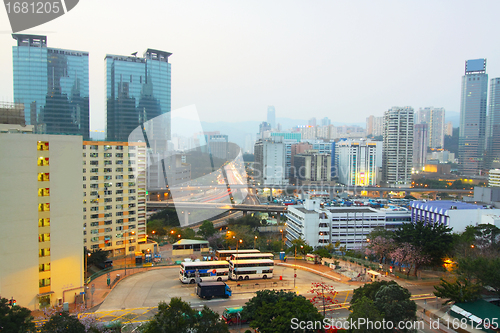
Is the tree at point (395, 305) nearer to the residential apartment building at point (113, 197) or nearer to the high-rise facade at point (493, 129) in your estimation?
the residential apartment building at point (113, 197)

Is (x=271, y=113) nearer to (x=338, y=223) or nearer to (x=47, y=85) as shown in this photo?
(x=47, y=85)

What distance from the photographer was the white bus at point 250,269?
896 centimetres

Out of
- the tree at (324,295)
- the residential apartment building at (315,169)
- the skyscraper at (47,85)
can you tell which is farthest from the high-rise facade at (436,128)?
the tree at (324,295)

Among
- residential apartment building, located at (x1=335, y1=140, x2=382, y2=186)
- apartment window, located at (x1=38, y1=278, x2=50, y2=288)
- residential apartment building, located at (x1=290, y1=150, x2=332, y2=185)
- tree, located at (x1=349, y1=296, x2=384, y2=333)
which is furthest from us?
residential apartment building, located at (x1=290, y1=150, x2=332, y2=185)

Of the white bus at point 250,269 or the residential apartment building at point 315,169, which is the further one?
the residential apartment building at point 315,169

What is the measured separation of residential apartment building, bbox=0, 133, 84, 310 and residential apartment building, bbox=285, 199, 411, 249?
35.5 feet

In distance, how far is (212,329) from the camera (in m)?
4.42

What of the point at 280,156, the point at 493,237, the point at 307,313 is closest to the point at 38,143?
the point at 307,313

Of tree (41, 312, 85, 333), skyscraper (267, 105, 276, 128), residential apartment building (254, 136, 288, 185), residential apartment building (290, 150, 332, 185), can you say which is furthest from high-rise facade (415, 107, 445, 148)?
tree (41, 312, 85, 333)

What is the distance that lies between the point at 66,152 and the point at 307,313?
18.7ft

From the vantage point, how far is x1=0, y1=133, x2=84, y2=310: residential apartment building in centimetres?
644

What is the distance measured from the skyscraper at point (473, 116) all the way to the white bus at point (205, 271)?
52.9 meters

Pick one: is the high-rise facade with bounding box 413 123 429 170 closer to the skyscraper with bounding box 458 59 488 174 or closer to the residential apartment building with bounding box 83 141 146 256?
the skyscraper with bounding box 458 59 488 174

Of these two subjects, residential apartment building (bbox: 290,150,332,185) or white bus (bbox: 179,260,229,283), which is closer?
white bus (bbox: 179,260,229,283)
